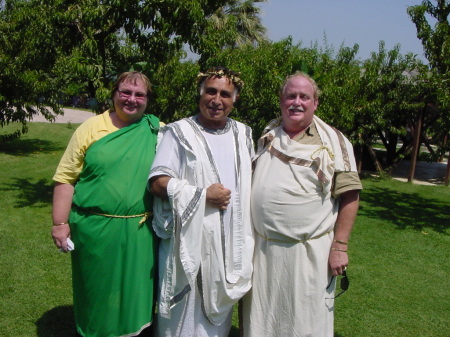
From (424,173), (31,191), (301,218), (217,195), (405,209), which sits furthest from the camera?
(424,173)

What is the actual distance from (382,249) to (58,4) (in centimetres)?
500

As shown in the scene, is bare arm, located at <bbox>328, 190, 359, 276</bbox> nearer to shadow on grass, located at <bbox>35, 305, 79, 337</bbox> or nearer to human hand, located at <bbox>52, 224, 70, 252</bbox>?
human hand, located at <bbox>52, 224, 70, 252</bbox>

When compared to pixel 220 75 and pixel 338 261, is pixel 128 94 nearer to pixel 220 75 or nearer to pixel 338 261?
pixel 220 75

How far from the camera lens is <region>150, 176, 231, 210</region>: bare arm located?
8.43 ft

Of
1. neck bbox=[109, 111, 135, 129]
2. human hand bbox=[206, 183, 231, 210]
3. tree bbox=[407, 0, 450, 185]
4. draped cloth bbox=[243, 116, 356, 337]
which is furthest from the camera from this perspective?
tree bbox=[407, 0, 450, 185]

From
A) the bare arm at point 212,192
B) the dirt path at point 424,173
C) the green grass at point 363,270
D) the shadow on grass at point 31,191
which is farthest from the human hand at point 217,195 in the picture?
the dirt path at point 424,173

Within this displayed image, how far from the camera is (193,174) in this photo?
2645 mm

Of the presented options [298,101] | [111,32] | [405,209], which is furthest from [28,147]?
[298,101]

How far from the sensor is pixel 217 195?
2.56 m

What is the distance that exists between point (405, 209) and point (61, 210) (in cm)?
701

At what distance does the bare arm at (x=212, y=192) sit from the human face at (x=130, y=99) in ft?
1.49

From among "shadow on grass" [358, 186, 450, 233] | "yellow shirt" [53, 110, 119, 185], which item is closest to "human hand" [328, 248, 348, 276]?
"yellow shirt" [53, 110, 119, 185]

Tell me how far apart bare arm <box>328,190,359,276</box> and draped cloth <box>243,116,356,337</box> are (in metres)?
0.04

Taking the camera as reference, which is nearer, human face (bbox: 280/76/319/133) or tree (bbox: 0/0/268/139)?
human face (bbox: 280/76/319/133)
